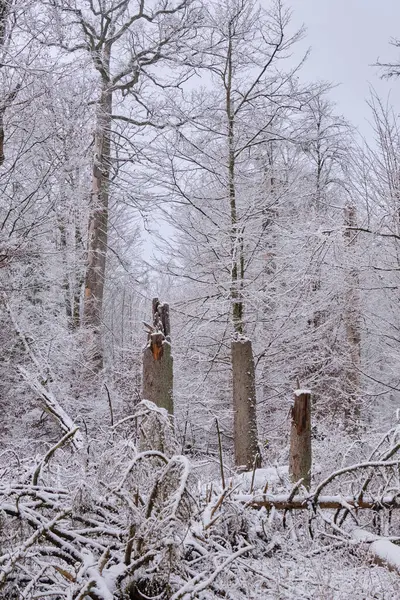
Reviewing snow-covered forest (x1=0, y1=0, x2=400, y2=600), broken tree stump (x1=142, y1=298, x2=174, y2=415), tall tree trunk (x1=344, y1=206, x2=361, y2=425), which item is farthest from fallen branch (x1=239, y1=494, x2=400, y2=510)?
tall tree trunk (x1=344, y1=206, x2=361, y2=425)

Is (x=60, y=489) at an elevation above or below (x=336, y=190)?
below

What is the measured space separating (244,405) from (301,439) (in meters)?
3.55

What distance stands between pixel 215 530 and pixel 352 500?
1420 millimetres

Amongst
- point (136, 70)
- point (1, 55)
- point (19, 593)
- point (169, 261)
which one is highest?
point (136, 70)

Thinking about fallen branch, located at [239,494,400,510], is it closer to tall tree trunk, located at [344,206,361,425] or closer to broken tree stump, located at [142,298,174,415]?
broken tree stump, located at [142,298,174,415]

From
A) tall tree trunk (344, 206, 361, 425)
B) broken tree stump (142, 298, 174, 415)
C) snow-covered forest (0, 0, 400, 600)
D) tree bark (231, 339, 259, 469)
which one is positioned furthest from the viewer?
tall tree trunk (344, 206, 361, 425)

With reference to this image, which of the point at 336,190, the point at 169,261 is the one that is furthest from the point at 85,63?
the point at 336,190

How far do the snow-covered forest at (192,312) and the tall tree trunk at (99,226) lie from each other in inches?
3.6

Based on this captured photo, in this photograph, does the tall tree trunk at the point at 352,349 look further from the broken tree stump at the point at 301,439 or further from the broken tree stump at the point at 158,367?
the broken tree stump at the point at 158,367

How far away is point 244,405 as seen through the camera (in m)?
9.52

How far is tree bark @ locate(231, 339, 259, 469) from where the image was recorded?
938cm

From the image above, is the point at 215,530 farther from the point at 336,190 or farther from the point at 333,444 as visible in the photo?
the point at 336,190

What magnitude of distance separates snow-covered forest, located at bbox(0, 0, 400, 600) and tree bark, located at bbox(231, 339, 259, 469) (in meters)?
0.04

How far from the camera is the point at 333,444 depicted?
959 cm
